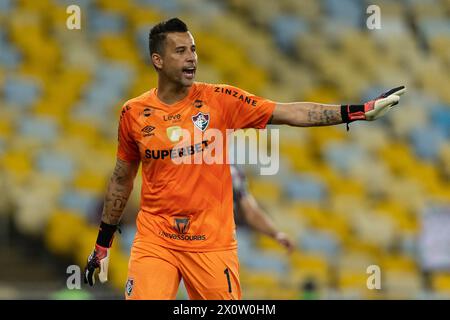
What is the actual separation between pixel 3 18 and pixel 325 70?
5259mm

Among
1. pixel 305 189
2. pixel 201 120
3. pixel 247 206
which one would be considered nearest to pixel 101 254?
pixel 201 120

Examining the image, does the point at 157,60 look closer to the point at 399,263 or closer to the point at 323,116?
the point at 323,116

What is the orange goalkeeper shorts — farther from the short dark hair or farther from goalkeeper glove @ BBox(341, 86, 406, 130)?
the short dark hair

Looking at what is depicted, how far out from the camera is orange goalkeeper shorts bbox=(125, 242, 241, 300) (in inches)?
239

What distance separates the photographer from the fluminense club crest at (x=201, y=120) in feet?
20.4

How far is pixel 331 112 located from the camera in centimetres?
601

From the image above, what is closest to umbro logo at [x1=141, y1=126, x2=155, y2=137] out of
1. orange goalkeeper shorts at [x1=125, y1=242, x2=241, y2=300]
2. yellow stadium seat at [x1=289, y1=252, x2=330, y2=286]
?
orange goalkeeper shorts at [x1=125, y1=242, x2=241, y2=300]

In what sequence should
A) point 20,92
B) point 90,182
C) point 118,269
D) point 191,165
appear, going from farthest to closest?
point 20,92 → point 90,182 → point 118,269 → point 191,165

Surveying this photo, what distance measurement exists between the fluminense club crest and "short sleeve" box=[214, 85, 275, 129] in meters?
0.12

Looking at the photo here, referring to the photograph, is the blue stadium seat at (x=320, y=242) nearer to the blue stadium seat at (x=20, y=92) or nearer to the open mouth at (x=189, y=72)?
the blue stadium seat at (x=20, y=92)

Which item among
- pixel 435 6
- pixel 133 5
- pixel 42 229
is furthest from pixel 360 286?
pixel 435 6

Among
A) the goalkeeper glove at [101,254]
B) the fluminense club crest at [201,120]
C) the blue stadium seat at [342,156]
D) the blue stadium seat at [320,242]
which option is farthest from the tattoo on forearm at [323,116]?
the blue stadium seat at [342,156]

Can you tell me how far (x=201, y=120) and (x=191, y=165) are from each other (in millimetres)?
302
